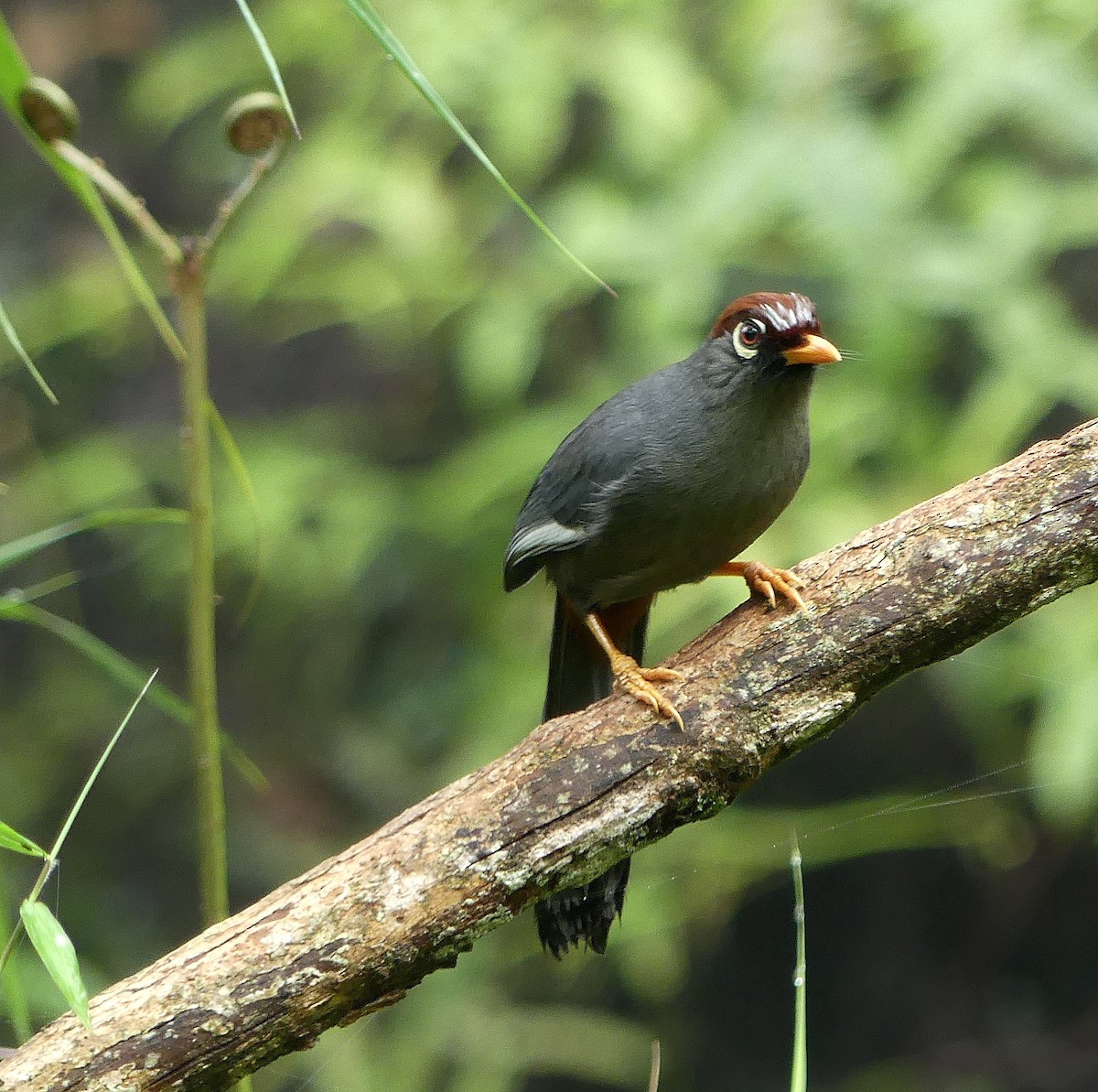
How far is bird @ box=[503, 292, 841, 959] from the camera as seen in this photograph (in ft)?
8.04

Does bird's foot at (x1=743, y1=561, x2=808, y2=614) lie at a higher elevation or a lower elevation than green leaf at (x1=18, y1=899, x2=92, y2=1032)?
higher

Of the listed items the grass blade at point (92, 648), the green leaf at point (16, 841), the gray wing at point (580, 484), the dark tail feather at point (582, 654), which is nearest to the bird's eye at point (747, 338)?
the gray wing at point (580, 484)

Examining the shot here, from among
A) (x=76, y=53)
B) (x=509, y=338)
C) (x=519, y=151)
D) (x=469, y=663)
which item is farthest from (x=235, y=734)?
(x=76, y=53)

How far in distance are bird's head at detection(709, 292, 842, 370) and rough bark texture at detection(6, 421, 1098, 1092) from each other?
1.38 feet

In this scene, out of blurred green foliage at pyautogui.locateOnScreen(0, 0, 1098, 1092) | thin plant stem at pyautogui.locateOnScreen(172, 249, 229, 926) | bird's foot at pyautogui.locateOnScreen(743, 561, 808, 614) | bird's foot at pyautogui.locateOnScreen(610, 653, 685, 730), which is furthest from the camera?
blurred green foliage at pyautogui.locateOnScreen(0, 0, 1098, 1092)

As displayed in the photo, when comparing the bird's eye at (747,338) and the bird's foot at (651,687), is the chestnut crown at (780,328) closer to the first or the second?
the bird's eye at (747,338)

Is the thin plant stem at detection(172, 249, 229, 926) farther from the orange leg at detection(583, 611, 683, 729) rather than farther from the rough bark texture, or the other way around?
the orange leg at detection(583, 611, 683, 729)

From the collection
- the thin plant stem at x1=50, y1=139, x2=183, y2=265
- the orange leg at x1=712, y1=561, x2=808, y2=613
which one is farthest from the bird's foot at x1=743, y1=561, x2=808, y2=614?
the thin plant stem at x1=50, y1=139, x2=183, y2=265

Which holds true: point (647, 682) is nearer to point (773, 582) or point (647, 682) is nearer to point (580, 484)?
point (773, 582)

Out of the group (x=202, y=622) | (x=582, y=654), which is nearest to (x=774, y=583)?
(x=582, y=654)

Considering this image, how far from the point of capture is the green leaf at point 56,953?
4.83 feet

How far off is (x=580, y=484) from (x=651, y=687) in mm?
→ 662

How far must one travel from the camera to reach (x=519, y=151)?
372 cm

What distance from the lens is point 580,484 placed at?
2678 millimetres
